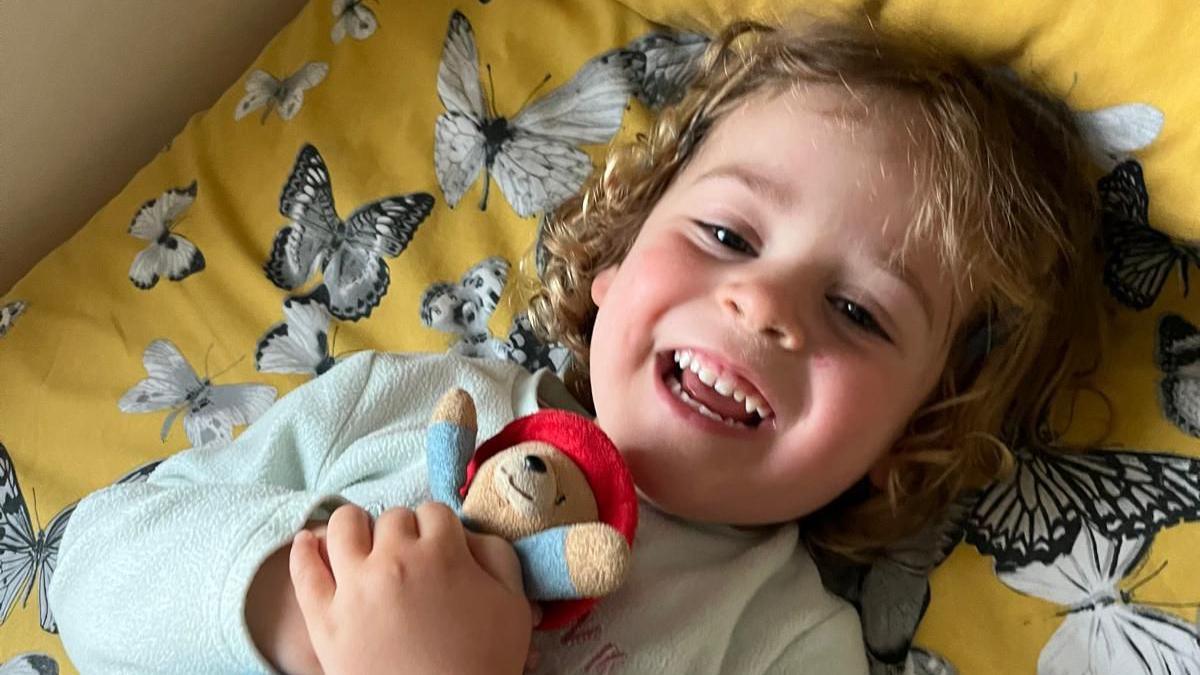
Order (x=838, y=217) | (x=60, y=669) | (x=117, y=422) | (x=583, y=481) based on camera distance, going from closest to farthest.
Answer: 1. (x=583, y=481)
2. (x=838, y=217)
3. (x=60, y=669)
4. (x=117, y=422)

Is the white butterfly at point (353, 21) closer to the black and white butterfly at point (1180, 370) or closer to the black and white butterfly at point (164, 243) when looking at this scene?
the black and white butterfly at point (164, 243)

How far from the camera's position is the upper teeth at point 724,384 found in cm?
72

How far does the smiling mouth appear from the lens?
2.38 ft

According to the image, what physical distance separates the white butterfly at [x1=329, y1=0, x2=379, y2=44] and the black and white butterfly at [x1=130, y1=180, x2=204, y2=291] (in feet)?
0.70

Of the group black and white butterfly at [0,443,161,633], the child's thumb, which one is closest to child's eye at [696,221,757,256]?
the child's thumb

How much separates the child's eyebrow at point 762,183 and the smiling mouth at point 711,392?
12cm

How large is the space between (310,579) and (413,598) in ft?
0.20

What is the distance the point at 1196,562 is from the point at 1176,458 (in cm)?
8

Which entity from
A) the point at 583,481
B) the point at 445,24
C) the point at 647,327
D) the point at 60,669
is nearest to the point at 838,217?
the point at 647,327

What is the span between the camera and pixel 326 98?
111 cm

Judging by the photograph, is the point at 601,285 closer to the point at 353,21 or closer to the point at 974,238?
the point at 974,238

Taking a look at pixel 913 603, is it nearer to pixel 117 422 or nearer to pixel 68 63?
pixel 117 422

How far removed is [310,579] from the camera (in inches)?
22.9

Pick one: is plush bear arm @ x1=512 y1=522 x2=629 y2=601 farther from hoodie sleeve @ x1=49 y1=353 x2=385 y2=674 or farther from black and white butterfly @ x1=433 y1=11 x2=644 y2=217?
black and white butterfly @ x1=433 y1=11 x2=644 y2=217
